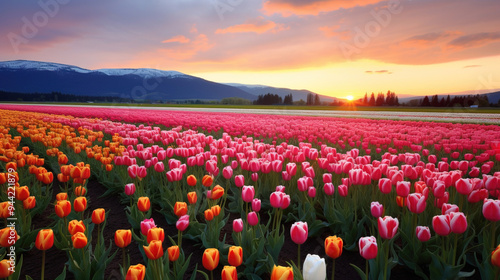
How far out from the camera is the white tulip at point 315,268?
64.6 inches

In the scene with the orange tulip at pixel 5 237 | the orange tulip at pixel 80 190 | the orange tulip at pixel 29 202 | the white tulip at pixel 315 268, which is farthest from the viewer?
the orange tulip at pixel 80 190

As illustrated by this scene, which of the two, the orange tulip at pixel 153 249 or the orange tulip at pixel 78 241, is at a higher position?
the orange tulip at pixel 153 249

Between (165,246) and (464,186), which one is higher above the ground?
(464,186)

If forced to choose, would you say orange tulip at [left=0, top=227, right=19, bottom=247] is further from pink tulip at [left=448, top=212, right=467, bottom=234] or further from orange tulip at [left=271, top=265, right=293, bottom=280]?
pink tulip at [left=448, top=212, right=467, bottom=234]

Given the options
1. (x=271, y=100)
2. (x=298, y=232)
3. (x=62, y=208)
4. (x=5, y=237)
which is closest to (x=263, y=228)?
(x=298, y=232)

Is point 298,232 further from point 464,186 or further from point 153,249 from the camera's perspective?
point 464,186

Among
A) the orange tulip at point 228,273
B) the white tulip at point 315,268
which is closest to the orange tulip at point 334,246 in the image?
the white tulip at point 315,268

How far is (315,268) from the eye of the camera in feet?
5.41

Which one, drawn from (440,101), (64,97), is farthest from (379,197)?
(64,97)

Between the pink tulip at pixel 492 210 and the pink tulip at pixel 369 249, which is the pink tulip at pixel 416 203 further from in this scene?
the pink tulip at pixel 369 249

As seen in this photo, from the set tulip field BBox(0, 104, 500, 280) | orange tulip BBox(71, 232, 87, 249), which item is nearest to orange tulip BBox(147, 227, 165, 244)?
tulip field BBox(0, 104, 500, 280)

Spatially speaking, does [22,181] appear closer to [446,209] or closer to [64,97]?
[446,209]

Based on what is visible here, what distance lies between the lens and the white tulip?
1.64m

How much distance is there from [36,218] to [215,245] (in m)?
2.77
